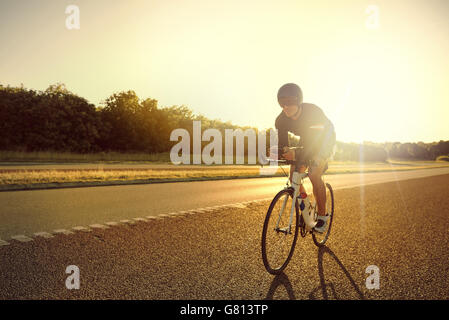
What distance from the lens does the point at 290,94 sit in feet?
13.7

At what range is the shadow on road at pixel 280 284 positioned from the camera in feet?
10.8

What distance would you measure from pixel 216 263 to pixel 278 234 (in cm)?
91

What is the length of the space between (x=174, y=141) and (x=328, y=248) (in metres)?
44.8

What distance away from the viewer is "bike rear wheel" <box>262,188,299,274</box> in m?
3.92

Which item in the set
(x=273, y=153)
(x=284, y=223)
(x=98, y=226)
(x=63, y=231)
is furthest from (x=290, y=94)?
(x=63, y=231)

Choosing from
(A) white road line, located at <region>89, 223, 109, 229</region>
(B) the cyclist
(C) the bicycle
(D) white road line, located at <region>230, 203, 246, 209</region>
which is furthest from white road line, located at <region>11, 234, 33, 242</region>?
(D) white road line, located at <region>230, 203, 246, 209</region>

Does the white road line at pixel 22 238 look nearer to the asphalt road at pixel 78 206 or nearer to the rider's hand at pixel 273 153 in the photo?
the asphalt road at pixel 78 206

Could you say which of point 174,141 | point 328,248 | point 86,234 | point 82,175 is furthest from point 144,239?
point 174,141

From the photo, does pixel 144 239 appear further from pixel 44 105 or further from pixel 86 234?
pixel 44 105

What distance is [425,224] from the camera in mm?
7324

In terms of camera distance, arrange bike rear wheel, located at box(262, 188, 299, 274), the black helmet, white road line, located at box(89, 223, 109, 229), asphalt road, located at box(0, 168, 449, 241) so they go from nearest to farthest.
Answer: bike rear wheel, located at box(262, 188, 299, 274) → the black helmet → white road line, located at box(89, 223, 109, 229) → asphalt road, located at box(0, 168, 449, 241)

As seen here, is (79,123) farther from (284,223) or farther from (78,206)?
(284,223)

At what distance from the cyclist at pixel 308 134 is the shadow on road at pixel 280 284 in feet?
3.69

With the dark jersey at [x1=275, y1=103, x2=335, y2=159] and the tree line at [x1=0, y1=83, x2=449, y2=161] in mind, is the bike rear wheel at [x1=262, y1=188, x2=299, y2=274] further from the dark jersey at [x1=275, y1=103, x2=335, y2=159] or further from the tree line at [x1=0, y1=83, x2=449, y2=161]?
the tree line at [x1=0, y1=83, x2=449, y2=161]
